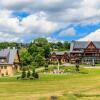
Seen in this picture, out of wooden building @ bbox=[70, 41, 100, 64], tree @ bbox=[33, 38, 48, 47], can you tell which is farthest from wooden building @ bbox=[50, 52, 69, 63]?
tree @ bbox=[33, 38, 48, 47]

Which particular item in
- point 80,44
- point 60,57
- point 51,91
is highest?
point 80,44

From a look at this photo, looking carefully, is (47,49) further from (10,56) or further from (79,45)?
(10,56)

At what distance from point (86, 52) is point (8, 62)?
5485 cm

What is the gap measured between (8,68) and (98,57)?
56.2 m

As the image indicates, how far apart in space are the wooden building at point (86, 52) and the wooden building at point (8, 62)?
49.1 metres

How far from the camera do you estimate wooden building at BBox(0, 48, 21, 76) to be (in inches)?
4161

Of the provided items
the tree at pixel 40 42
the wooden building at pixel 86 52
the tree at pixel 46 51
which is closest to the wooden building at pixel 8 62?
the wooden building at pixel 86 52

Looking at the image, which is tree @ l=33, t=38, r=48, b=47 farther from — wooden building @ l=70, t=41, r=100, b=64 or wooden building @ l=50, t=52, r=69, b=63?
wooden building @ l=70, t=41, r=100, b=64

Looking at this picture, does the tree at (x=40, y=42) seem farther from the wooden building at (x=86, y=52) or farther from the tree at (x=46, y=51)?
the wooden building at (x=86, y=52)

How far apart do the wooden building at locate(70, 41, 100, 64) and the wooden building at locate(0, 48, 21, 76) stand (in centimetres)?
4913

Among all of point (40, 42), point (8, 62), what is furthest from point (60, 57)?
point (8, 62)

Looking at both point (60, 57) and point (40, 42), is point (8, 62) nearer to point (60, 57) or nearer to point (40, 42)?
point (60, 57)

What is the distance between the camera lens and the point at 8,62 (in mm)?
107188

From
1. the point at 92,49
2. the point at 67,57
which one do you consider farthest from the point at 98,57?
the point at 67,57
